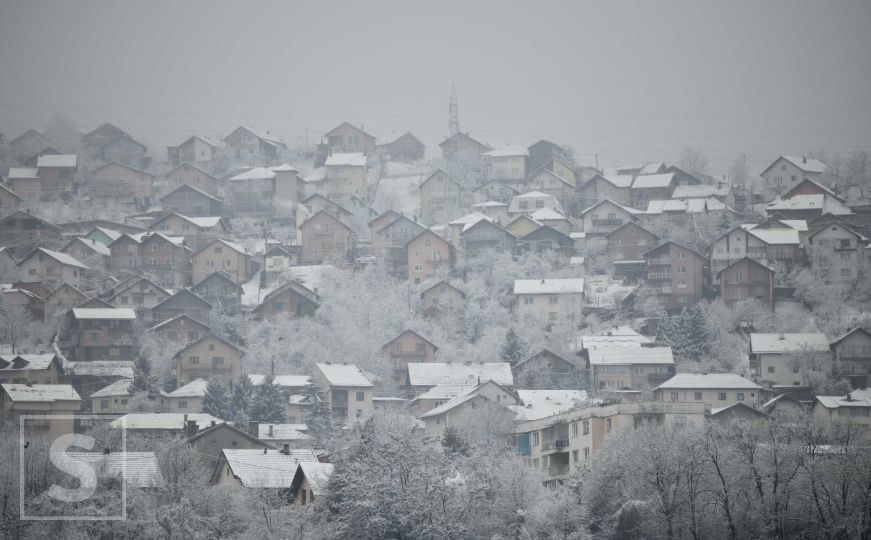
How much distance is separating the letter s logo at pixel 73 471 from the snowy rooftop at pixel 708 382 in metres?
24.9

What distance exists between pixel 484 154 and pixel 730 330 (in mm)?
36192

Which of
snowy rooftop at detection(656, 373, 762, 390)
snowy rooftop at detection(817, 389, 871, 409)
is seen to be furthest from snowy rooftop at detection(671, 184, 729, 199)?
snowy rooftop at detection(817, 389, 871, 409)

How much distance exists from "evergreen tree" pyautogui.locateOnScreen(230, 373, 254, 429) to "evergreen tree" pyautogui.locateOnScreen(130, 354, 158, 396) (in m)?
4.13

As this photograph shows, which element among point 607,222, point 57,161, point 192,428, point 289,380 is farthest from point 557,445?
point 57,161

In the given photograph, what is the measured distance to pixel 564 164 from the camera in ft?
362

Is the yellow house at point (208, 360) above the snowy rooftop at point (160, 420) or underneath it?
above

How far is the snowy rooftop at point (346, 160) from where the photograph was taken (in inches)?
4252

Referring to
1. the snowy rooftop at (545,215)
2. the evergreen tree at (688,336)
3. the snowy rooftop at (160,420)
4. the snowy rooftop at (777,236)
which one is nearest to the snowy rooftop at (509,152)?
the snowy rooftop at (545,215)

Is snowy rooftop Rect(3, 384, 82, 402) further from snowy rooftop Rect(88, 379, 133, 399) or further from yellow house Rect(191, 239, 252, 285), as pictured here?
yellow house Rect(191, 239, 252, 285)

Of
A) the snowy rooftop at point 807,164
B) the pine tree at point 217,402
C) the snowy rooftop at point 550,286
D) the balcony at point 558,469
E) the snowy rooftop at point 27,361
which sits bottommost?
the balcony at point 558,469

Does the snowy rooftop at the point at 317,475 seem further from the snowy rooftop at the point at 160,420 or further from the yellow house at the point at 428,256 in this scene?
the yellow house at the point at 428,256

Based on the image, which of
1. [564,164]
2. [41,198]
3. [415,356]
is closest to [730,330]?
[415,356]

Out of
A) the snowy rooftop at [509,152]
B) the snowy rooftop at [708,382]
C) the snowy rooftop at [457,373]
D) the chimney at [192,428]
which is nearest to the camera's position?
the chimney at [192,428]

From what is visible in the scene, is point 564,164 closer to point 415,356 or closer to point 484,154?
point 484,154
